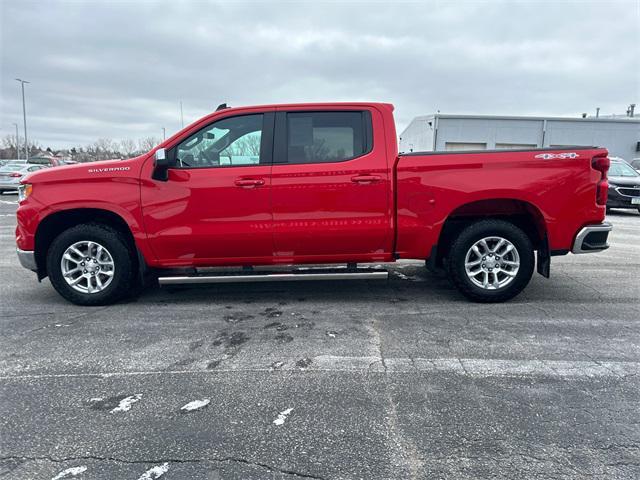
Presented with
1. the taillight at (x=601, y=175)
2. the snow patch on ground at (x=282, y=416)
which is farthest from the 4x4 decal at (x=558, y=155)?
the snow patch on ground at (x=282, y=416)

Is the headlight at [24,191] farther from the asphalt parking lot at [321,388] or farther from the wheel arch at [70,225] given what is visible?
the asphalt parking lot at [321,388]

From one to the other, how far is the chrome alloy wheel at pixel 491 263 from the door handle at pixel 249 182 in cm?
230

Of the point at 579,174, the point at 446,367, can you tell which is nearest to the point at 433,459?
the point at 446,367

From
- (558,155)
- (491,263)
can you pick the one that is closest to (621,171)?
(558,155)

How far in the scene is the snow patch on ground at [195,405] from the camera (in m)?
2.78

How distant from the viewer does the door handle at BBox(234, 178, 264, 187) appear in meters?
4.51

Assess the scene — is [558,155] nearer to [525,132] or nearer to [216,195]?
[216,195]

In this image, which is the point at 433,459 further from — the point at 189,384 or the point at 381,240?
the point at 381,240

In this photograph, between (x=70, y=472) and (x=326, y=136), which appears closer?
(x=70, y=472)

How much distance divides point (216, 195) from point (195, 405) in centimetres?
229

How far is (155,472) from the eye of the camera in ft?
7.29

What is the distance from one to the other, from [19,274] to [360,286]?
4786mm

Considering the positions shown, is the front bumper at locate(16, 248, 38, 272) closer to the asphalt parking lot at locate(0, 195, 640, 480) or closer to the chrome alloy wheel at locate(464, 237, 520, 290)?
the asphalt parking lot at locate(0, 195, 640, 480)

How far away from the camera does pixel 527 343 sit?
377 centimetres
